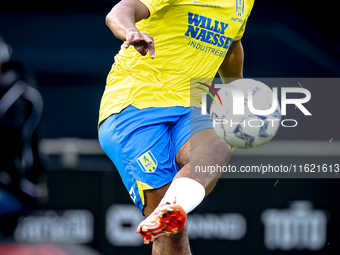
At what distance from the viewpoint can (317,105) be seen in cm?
592

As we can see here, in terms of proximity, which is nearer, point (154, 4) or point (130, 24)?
point (130, 24)

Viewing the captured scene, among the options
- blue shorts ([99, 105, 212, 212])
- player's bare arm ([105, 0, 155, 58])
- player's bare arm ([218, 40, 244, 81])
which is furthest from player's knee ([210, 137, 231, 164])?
player's bare arm ([218, 40, 244, 81])

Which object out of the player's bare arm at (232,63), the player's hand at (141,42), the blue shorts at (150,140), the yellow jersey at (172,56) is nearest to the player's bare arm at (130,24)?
the player's hand at (141,42)

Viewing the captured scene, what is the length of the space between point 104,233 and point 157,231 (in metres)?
3.35

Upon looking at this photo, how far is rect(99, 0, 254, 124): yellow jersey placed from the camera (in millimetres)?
2742

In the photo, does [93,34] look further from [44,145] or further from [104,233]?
[104,233]

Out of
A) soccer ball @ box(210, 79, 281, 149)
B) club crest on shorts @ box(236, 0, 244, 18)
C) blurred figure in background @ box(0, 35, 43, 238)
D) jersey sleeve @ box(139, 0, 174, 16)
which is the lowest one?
blurred figure in background @ box(0, 35, 43, 238)

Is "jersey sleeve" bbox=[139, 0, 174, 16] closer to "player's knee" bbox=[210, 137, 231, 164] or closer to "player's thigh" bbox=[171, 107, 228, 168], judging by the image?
"player's thigh" bbox=[171, 107, 228, 168]

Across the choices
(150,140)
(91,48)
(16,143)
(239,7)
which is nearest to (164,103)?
(150,140)

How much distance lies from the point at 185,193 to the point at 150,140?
49 cm

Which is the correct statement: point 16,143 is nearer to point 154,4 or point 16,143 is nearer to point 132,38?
point 154,4

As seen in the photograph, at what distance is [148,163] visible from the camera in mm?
2662

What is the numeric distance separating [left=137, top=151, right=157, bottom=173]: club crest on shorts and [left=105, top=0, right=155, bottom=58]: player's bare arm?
2.22 ft

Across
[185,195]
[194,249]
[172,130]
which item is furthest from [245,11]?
[194,249]
